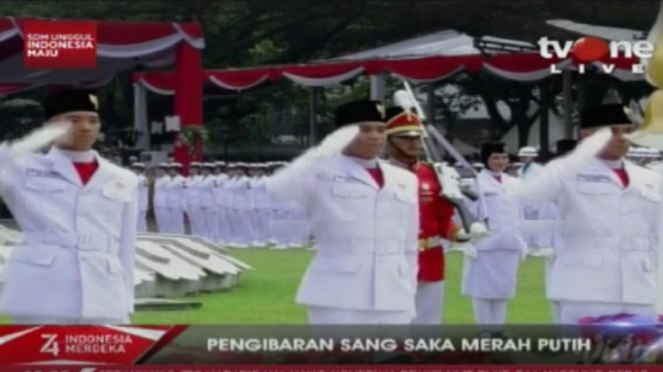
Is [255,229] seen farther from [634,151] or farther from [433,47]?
[634,151]

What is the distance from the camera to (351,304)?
5602 mm

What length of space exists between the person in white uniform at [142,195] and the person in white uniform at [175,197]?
8 centimetres

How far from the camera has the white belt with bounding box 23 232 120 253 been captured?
210 inches

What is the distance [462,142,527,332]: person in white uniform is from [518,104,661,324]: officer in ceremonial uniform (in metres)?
0.11

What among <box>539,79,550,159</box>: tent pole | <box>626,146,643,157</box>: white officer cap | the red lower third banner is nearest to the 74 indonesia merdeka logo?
the red lower third banner

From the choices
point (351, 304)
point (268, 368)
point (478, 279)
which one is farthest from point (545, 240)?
point (268, 368)

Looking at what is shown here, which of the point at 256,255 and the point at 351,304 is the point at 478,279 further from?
the point at 256,255

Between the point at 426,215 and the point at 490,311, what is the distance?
0.58 m

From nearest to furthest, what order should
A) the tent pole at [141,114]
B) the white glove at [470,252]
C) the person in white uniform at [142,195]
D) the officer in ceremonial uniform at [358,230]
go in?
the tent pole at [141,114], the person in white uniform at [142,195], the officer in ceremonial uniform at [358,230], the white glove at [470,252]

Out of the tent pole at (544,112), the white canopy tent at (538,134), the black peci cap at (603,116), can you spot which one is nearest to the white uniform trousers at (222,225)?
the white canopy tent at (538,134)

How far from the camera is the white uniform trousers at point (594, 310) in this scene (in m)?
5.50

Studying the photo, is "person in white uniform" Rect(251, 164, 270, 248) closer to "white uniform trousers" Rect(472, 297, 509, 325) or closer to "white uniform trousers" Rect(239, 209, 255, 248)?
"white uniform trousers" Rect(239, 209, 255, 248)

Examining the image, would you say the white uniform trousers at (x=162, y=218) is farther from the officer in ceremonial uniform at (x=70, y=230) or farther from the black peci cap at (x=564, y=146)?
the black peci cap at (x=564, y=146)

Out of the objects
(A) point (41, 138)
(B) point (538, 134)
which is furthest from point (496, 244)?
(A) point (41, 138)
